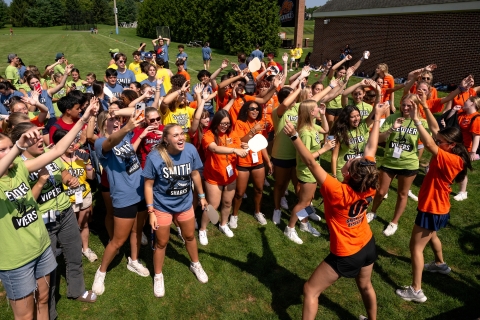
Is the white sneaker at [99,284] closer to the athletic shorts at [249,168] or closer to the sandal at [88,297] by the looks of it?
the sandal at [88,297]

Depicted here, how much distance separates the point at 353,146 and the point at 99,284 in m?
4.16

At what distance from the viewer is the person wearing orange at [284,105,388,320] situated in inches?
121

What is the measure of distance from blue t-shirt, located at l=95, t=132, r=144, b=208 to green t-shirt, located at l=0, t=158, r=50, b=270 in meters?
0.98

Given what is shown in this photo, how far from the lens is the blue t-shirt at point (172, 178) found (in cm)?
380

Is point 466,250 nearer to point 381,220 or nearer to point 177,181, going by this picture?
point 381,220

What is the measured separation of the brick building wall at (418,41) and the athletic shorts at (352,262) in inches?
711

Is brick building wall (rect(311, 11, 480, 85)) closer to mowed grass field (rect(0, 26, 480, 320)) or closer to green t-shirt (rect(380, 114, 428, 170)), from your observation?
mowed grass field (rect(0, 26, 480, 320))

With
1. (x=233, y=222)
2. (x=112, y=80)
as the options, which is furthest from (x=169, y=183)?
(x=112, y=80)

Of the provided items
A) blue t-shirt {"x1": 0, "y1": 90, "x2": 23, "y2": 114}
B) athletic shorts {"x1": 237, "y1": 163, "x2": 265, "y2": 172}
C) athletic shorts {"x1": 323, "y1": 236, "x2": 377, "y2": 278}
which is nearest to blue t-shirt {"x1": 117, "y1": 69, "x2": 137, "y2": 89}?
blue t-shirt {"x1": 0, "y1": 90, "x2": 23, "y2": 114}

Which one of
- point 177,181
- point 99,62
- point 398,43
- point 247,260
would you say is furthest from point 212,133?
point 99,62

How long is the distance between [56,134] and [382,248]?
5.12 m

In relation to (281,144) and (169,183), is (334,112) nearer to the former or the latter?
(281,144)

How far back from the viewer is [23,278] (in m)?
2.91

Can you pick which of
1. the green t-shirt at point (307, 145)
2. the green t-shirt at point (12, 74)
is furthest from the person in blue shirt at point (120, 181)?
the green t-shirt at point (12, 74)
